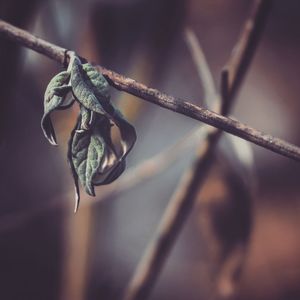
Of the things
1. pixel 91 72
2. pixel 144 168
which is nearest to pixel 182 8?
pixel 144 168

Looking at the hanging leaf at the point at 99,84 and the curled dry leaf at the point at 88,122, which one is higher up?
the hanging leaf at the point at 99,84

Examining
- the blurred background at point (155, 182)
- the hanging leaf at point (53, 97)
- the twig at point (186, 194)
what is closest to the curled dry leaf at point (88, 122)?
the hanging leaf at point (53, 97)

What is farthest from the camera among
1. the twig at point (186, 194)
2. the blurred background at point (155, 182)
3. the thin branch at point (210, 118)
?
the blurred background at point (155, 182)

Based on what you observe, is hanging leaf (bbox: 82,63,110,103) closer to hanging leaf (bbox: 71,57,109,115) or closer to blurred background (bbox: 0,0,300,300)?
hanging leaf (bbox: 71,57,109,115)

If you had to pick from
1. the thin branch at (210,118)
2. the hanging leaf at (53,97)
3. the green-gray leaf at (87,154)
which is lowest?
the green-gray leaf at (87,154)

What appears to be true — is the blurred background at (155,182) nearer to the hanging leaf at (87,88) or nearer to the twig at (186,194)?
the twig at (186,194)

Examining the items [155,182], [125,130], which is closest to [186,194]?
[125,130]

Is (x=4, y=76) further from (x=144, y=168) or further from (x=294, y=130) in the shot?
(x=294, y=130)

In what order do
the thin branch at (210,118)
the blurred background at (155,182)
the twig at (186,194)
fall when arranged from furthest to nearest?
the blurred background at (155,182), the twig at (186,194), the thin branch at (210,118)
